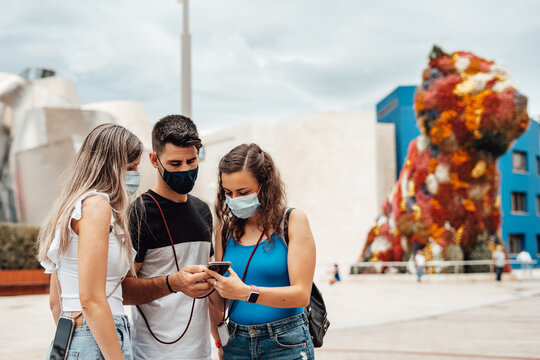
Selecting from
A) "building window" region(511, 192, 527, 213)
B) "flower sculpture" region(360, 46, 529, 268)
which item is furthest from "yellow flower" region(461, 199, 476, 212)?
"building window" region(511, 192, 527, 213)

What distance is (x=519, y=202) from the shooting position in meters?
34.3

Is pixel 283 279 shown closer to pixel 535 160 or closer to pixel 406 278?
pixel 406 278

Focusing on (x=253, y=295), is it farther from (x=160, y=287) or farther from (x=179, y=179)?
(x=179, y=179)

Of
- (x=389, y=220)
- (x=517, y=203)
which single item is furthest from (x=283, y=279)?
(x=517, y=203)

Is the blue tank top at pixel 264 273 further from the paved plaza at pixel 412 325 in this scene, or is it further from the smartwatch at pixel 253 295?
the paved plaza at pixel 412 325

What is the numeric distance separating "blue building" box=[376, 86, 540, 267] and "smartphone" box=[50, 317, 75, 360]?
34.0 metres

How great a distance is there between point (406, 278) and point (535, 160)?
2206 cm

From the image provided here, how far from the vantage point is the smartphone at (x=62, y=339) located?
1.89m

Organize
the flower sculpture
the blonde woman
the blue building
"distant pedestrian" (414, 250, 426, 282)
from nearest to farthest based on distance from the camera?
the blonde woman, "distant pedestrian" (414, 250, 426, 282), the flower sculpture, the blue building

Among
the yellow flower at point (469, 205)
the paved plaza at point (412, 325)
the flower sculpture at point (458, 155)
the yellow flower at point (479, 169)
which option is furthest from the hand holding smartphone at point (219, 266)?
the yellow flower at point (479, 169)

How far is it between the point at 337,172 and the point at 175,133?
109ft

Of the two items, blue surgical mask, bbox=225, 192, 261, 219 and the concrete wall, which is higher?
the concrete wall

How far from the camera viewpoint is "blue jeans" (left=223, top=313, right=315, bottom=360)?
2.32 m

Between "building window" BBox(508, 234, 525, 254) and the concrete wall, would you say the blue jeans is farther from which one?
"building window" BBox(508, 234, 525, 254)
